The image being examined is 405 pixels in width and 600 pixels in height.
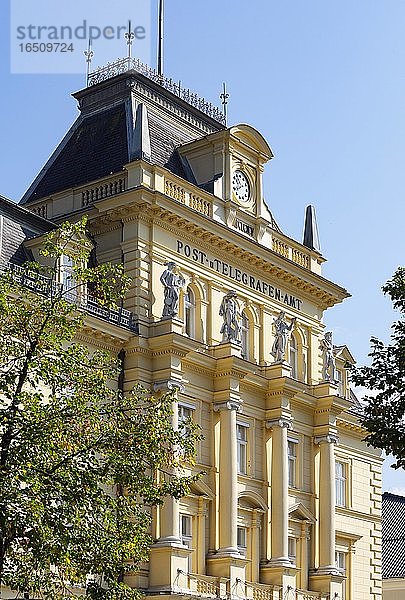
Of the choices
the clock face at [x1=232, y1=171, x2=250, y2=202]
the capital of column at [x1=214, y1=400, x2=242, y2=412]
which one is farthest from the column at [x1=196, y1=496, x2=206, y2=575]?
the clock face at [x1=232, y1=171, x2=250, y2=202]

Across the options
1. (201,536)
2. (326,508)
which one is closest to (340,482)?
(326,508)

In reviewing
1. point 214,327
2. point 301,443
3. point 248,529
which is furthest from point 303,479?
point 214,327

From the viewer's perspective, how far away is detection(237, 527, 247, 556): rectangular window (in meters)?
40.3

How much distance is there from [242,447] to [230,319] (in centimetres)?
467

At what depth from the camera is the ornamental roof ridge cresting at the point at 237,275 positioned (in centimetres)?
4056

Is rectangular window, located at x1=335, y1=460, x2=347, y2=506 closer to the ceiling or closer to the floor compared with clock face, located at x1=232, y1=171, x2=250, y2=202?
closer to the floor

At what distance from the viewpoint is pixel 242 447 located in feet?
135

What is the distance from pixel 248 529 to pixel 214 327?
23.1 ft

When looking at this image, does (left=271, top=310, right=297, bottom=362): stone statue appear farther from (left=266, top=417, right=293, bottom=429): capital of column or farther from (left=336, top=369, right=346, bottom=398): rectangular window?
(left=336, top=369, right=346, bottom=398): rectangular window

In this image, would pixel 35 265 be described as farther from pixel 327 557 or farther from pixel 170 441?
pixel 327 557

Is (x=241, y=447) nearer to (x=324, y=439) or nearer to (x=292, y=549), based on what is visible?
(x=292, y=549)

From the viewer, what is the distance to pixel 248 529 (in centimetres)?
4072

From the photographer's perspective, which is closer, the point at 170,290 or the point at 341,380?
the point at 170,290

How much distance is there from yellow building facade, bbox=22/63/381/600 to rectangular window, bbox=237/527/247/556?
0.20 feet
